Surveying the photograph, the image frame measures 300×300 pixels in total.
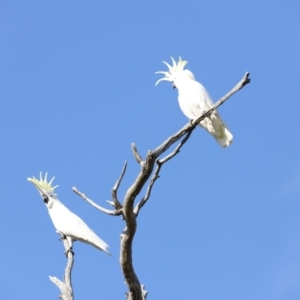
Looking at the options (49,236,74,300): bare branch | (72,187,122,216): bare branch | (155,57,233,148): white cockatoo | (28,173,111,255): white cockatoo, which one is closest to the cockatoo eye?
(28,173,111,255): white cockatoo

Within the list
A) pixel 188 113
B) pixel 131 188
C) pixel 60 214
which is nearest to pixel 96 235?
pixel 60 214

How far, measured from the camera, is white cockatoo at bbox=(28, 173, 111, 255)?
24.1ft

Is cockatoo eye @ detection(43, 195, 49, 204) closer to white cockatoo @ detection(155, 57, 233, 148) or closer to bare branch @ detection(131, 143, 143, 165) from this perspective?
white cockatoo @ detection(155, 57, 233, 148)

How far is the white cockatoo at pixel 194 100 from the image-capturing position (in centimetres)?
711

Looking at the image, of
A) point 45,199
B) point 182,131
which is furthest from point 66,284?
point 45,199

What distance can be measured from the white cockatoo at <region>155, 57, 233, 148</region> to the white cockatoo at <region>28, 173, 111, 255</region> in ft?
5.38

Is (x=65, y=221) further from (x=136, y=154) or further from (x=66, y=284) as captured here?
(x=136, y=154)

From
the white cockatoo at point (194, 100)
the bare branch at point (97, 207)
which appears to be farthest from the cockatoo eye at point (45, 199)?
the bare branch at point (97, 207)

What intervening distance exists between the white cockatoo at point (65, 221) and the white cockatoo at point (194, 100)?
1.64 m

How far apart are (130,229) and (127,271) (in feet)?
Answer: 1.16

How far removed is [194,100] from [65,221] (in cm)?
194

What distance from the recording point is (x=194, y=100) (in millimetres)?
7246

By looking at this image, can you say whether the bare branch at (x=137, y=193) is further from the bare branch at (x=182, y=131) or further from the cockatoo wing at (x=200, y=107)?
the cockatoo wing at (x=200, y=107)

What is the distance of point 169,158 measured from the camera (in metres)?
4.92
